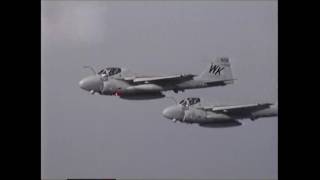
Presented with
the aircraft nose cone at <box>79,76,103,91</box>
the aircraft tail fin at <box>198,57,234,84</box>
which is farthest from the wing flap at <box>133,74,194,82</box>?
the aircraft nose cone at <box>79,76,103,91</box>

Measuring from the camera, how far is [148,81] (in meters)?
10.9

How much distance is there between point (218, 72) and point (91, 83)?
2062 mm

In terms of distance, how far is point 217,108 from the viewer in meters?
11.4

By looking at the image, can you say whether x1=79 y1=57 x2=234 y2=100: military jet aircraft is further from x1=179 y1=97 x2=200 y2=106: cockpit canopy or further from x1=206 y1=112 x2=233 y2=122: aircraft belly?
x1=206 y1=112 x2=233 y2=122: aircraft belly

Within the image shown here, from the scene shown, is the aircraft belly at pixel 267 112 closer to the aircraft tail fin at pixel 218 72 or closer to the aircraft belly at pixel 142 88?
the aircraft tail fin at pixel 218 72

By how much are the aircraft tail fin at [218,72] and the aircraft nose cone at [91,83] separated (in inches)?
64.5

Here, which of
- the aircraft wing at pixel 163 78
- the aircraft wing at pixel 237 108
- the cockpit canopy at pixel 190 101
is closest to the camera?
the aircraft wing at pixel 163 78

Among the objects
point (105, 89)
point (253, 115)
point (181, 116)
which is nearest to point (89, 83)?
point (105, 89)

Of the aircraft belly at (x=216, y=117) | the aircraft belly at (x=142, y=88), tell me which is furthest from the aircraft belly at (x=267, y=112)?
the aircraft belly at (x=142, y=88)

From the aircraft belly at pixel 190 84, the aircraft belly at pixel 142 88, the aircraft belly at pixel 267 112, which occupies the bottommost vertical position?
the aircraft belly at pixel 267 112

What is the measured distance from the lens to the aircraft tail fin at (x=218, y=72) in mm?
10898

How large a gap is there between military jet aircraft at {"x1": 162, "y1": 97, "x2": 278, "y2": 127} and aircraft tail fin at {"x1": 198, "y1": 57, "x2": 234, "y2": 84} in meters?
0.47

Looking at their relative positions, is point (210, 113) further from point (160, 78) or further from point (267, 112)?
point (160, 78)

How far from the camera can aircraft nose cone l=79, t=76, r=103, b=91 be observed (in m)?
10.7
